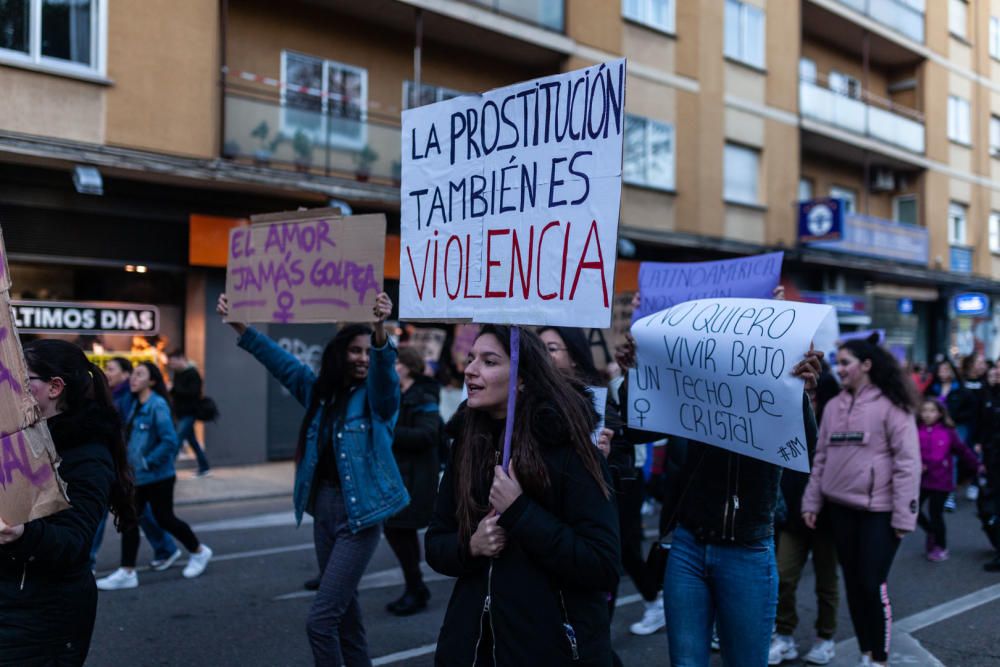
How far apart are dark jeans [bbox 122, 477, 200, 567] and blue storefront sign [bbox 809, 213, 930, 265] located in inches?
684

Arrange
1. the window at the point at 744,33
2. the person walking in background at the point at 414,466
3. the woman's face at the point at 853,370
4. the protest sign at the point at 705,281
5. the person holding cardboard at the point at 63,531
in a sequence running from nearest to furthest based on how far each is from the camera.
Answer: the person holding cardboard at the point at 63,531, the protest sign at the point at 705,281, the woman's face at the point at 853,370, the person walking in background at the point at 414,466, the window at the point at 744,33

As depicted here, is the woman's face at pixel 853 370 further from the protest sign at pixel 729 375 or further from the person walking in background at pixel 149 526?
the person walking in background at pixel 149 526

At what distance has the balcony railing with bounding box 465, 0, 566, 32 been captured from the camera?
16.0 meters

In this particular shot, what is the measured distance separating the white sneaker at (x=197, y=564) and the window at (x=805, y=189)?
20287 millimetres

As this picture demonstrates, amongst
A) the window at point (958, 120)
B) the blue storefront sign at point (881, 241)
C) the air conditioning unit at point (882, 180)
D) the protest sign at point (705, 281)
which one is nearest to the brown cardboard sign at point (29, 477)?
the protest sign at point (705, 281)

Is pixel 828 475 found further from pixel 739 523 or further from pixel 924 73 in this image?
pixel 924 73

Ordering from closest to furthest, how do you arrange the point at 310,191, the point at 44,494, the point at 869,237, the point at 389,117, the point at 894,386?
1. the point at 44,494
2. the point at 894,386
3. the point at 310,191
4. the point at 389,117
5. the point at 869,237

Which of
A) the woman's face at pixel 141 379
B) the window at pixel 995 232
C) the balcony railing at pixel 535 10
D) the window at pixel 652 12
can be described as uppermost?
the window at pixel 652 12

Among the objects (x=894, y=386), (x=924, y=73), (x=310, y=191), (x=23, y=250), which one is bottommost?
(x=894, y=386)

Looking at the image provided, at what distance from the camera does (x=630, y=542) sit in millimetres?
5527

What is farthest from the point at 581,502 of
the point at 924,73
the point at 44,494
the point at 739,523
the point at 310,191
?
the point at 924,73

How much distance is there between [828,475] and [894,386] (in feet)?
2.02

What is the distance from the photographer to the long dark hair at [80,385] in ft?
→ 10.0

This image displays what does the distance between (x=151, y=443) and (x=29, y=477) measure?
4.74 meters
